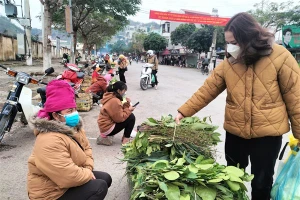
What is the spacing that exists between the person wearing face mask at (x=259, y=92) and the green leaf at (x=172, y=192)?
2.45 ft

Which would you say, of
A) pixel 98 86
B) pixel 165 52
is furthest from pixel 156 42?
pixel 98 86

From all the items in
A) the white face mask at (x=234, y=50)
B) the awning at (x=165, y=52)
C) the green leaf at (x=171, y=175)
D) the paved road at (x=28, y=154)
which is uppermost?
the awning at (x=165, y=52)

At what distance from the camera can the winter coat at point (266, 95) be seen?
186 cm

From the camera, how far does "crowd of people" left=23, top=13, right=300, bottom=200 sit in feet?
5.94

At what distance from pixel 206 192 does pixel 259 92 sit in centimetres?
81

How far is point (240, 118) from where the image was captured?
79.2 inches

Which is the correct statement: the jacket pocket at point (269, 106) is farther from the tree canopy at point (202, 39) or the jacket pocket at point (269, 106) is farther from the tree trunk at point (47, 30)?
the tree canopy at point (202, 39)

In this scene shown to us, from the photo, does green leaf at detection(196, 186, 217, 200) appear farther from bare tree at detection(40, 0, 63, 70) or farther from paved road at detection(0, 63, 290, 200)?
bare tree at detection(40, 0, 63, 70)

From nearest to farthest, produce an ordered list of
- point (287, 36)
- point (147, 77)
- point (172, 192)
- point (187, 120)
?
point (172, 192) → point (187, 120) → point (147, 77) → point (287, 36)

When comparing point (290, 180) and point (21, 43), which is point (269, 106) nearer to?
point (290, 180)

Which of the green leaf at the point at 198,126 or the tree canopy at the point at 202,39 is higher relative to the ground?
the tree canopy at the point at 202,39

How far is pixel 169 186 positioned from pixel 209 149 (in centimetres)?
63

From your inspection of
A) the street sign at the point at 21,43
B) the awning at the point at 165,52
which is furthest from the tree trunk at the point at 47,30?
the awning at the point at 165,52

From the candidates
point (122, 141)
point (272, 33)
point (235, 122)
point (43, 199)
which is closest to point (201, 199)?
point (235, 122)
